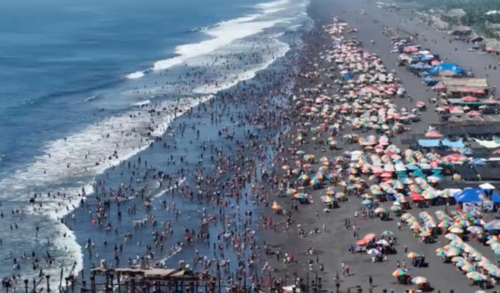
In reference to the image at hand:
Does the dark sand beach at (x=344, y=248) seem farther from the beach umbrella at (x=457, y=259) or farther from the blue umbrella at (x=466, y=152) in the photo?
the blue umbrella at (x=466, y=152)

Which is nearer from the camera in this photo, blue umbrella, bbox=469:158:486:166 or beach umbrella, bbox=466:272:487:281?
beach umbrella, bbox=466:272:487:281

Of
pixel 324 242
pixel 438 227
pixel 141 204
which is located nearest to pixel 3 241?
pixel 141 204

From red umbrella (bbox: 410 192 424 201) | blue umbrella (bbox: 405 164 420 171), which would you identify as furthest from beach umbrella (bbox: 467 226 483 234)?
blue umbrella (bbox: 405 164 420 171)

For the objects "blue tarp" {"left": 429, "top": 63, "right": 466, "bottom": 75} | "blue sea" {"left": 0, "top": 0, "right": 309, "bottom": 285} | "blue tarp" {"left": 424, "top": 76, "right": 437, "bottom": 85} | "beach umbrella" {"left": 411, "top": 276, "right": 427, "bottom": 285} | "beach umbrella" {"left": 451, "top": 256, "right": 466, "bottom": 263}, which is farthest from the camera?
"blue tarp" {"left": 429, "top": 63, "right": 466, "bottom": 75}

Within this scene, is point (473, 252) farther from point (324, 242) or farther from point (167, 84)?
point (167, 84)

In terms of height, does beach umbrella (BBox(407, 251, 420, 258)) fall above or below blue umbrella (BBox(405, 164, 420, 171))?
above

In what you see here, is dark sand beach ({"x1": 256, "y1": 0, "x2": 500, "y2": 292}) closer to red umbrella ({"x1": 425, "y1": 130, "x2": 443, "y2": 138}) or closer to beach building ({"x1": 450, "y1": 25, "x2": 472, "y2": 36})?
red umbrella ({"x1": 425, "y1": 130, "x2": 443, "y2": 138})
